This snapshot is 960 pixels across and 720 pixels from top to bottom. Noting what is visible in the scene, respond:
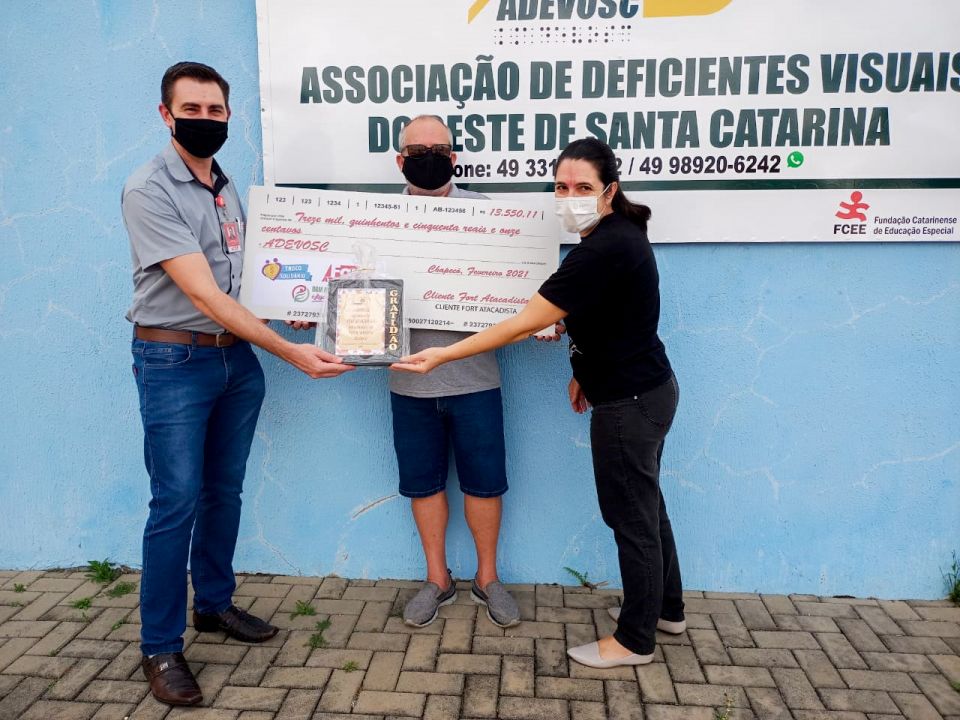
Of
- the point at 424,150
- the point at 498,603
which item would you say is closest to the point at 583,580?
the point at 498,603

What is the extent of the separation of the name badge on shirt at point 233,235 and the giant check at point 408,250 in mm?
48

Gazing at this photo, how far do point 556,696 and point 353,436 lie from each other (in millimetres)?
1538

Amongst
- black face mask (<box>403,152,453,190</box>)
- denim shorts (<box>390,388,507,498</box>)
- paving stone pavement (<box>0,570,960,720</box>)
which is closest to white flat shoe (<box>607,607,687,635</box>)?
paving stone pavement (<box>0,570,960,720</box>)

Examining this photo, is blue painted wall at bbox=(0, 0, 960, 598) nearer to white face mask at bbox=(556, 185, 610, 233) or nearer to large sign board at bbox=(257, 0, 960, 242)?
large sign board at bbox=(257, 0, 960, 242)

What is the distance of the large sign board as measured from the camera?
3107mm

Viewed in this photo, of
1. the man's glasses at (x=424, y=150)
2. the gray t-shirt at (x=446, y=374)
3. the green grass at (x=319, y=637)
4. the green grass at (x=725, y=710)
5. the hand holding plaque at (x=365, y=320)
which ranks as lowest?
the green grass at (x=725, y=710)

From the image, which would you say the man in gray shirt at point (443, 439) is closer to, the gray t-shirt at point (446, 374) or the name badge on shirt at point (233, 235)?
the gray t-shirt at point (446, 374)

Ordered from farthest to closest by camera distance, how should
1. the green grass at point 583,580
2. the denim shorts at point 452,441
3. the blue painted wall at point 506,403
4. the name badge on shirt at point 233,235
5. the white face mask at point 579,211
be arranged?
the green grass at point 583,580 → the blue painted wall at point 506,403 → the denim shorts at point 452,441 → the name badge on shirt at point 233,235 → the white face mask at point 579,211

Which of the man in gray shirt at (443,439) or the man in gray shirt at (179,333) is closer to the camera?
the man in gray shirt at (179,333)

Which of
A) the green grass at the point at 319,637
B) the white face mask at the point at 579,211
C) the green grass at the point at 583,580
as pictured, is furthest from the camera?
the green grass at the point at 583,580

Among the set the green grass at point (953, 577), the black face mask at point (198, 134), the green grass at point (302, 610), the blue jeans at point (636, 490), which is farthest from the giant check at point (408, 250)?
the green grass at point (953, 577)

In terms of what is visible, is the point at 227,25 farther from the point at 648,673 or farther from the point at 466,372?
the point at 648,673

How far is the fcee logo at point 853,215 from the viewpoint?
3.19m

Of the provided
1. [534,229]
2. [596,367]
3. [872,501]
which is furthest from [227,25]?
[872,501]
